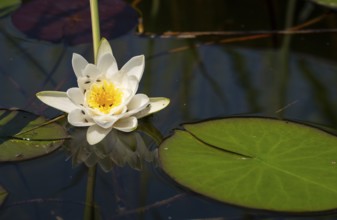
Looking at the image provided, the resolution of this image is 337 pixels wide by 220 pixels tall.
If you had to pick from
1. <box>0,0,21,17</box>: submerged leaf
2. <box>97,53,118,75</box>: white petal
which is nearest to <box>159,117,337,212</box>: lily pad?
<box>97,53,118,75</box>: white petal

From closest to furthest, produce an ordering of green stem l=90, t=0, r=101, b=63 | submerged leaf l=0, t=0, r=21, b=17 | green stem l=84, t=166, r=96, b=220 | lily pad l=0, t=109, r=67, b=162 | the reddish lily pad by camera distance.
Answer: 1. green stem l=84, t=166, r=96, b=220
2. lily pad l=0, t=109, r=67, b=162
3. green stem l=90, t=0, r=101, b=63
4. the reddish lily pad
5. submerged leaf l=0, t=0, r=21, b=17

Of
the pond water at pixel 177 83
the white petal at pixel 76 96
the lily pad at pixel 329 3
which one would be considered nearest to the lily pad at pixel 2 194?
the pond water at pixel 177 83

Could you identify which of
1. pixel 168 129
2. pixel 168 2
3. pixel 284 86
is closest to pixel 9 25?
pixel 168 2

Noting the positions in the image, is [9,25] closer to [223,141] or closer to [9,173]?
[9,173]

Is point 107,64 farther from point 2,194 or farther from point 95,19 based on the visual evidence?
point 2,194

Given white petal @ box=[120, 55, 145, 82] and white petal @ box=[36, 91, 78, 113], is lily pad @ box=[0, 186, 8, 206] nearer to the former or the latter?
white petal @ box=[36, 91, 78, 113]
